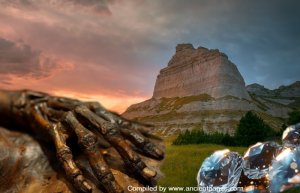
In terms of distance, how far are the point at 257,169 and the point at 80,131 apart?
14.8ft

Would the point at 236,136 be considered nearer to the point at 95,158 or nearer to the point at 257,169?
the point at 257,169

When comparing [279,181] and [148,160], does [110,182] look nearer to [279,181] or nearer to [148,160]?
[148,160]

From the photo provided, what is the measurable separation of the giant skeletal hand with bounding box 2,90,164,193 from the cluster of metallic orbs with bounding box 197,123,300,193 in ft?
9.09

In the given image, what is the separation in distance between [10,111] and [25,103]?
34 centimetres

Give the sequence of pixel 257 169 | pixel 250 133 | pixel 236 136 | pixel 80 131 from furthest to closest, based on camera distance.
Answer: pixel 250 133 < pixel 236 136 < pixel 257 169 < pixel 80 131

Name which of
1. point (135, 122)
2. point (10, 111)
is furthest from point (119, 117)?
point (10, 111)

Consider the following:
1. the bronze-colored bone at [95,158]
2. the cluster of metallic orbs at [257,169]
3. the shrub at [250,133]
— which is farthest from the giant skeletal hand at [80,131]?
the shrub at [250,133]

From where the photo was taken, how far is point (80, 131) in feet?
20.4

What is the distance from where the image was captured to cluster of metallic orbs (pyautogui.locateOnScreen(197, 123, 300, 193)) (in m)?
8.13

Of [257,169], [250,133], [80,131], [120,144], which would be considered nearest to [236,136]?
[250,133]

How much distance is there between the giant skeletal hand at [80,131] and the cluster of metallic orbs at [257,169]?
109 inches

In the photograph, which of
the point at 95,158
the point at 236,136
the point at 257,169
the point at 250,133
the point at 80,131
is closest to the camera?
the point at 95,158

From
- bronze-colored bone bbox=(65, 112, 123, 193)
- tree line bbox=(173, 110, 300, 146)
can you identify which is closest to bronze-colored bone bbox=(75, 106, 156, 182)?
bronze-colored bone bbox=(65, 112, 123, 193)

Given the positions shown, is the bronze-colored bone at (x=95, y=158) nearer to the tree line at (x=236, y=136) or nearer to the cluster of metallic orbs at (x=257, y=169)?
the cluster of metallic orbs at (x=257, y=169)
